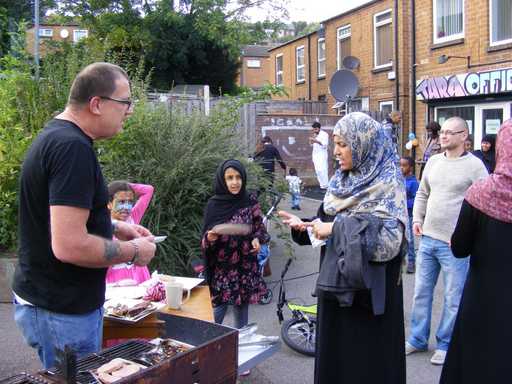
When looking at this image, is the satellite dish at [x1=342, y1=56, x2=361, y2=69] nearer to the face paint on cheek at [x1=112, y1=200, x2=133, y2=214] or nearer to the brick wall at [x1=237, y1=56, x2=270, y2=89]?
the face paint on cheek at [x1=112, y1=200, x2=133, y2=214]

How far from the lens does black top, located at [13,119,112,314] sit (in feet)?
6.86

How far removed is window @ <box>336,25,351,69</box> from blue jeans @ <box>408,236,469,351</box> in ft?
55.8

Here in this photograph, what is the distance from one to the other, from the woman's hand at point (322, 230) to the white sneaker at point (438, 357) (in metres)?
2.23

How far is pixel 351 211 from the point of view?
300cm

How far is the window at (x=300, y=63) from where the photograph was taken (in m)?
24.7

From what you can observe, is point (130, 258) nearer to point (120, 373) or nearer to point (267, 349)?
point (120, 373)

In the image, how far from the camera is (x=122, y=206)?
14.3 feet

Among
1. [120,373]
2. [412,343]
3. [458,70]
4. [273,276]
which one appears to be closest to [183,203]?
[273,276]

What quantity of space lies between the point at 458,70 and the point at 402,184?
44.7 feet

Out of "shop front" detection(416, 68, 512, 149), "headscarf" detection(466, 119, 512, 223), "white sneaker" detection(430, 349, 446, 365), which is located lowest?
"white sneaker" detection(430, 349, 446, 365)

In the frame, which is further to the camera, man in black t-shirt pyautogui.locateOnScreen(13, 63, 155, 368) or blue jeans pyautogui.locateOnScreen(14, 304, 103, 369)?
blue jeans pyautogui.locateOnScreen(14, 304, 103, 369)

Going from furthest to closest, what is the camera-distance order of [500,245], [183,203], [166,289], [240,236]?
[183,203]
[240,236]
[166,289]
[500,245]

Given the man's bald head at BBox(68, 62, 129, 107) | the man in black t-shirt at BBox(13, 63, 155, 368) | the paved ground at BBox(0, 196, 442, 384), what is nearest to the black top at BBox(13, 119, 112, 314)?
the man in black t-shirt at BBox(13, 63, 155, 368)

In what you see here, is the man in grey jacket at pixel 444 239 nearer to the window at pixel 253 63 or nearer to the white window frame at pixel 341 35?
the white window frame at pixel 341 35
